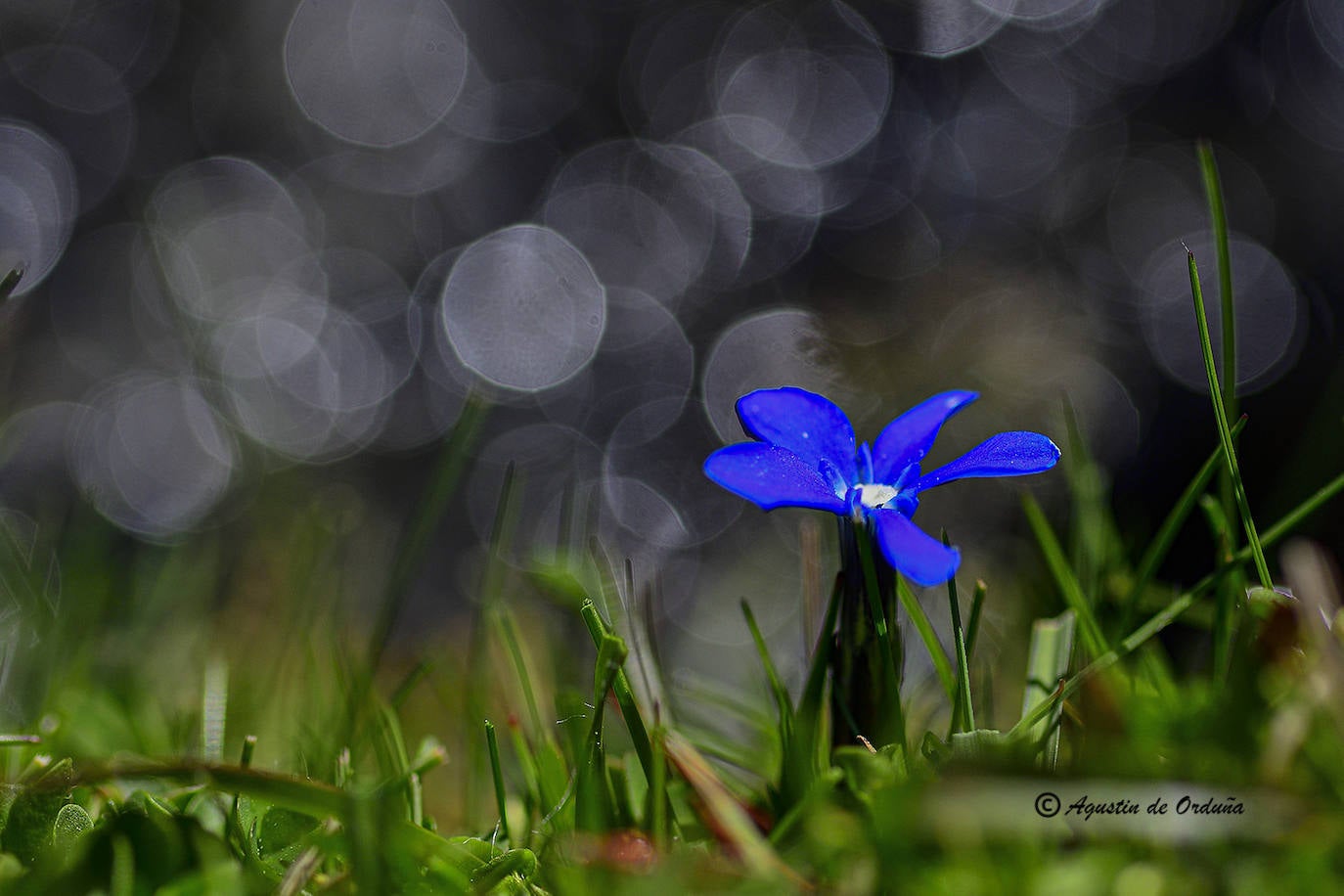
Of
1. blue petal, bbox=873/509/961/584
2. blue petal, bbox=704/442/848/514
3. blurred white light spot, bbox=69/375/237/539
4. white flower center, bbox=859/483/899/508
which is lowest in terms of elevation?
blurred white light spot, bbox=69/375/237/539

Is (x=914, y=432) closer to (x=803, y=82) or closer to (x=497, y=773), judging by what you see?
(x=497, y=773)

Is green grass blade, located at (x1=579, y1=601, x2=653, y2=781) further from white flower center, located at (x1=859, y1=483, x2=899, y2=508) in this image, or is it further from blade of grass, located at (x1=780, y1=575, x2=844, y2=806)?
white flower center, located at (x1=859, y1=483, x2=899, y2=508)

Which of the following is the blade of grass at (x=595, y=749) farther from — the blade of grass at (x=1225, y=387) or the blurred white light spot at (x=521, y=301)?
the blurred white light spot at (x=521, y=301)

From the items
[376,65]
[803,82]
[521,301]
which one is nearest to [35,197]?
[376,65]

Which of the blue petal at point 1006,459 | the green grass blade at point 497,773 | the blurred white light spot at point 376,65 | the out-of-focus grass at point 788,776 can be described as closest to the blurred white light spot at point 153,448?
the blurred white light spot at point 376,65

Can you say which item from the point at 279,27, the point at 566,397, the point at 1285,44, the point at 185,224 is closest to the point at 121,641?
the point at 566,397

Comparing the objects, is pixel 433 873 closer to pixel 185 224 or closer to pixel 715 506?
pixel 715 506

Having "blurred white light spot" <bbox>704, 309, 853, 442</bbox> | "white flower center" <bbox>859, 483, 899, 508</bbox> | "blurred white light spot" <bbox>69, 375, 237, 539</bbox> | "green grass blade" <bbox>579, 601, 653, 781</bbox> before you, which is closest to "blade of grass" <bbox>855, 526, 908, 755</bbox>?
"white flower center" <bbox>859, 483, 899, 508</bbox>
